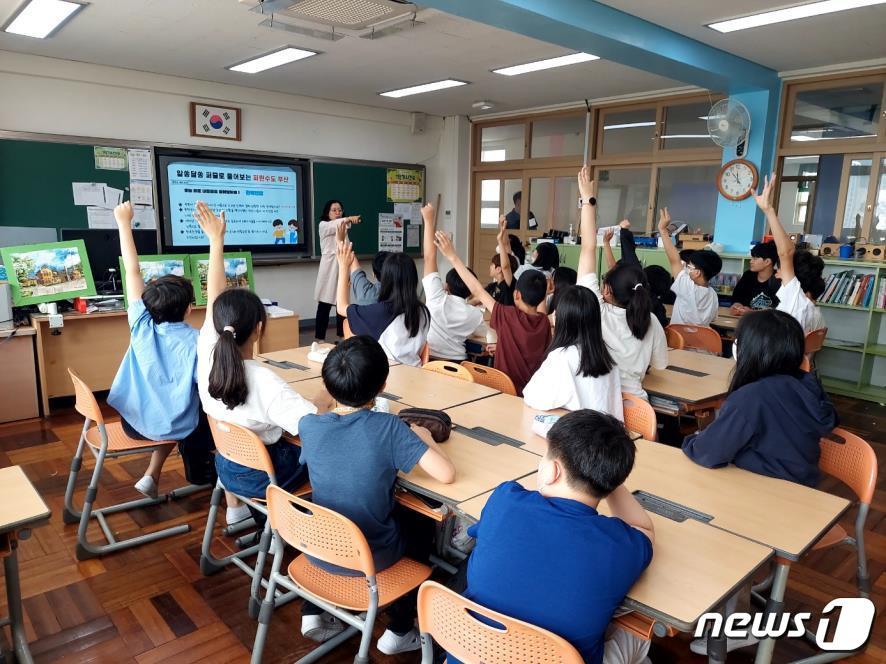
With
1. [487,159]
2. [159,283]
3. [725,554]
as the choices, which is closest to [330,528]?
[725,554]

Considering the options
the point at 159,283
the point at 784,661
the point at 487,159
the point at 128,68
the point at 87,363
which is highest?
the point at 128,68

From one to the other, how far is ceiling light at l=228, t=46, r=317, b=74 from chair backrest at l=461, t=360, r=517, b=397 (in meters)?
3.38

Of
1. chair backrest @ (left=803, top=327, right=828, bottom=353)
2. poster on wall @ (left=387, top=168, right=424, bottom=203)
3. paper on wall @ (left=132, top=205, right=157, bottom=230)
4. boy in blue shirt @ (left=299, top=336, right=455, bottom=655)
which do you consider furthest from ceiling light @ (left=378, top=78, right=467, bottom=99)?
boy in blue shirt @ (left=299, top=336, right=455, bottom=655)

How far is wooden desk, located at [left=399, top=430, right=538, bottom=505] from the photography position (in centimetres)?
165

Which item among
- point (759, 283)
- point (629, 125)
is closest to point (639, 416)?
point (759, 283)

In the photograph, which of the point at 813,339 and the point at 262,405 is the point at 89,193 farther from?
the point at 813,339

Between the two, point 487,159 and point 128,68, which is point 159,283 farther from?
point 487,159

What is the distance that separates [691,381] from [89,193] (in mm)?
5262

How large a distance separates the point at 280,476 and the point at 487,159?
663cm

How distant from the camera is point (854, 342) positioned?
5070 mm

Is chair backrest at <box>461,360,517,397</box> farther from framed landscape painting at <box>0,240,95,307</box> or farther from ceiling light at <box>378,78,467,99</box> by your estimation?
ceiling light at <box>378,78,467,99</box>

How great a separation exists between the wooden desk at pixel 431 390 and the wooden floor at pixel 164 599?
34.7 inches

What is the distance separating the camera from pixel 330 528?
1.50 meters

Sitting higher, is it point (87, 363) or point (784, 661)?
point (87, 363)
